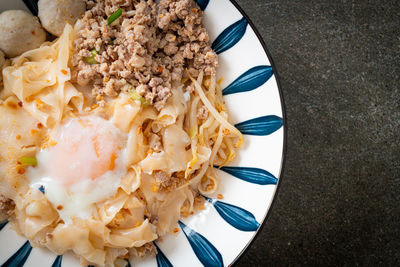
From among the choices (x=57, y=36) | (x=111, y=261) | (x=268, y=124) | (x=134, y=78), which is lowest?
(x=111, y=261)

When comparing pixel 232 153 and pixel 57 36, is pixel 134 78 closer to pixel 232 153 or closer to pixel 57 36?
pixel 57 36

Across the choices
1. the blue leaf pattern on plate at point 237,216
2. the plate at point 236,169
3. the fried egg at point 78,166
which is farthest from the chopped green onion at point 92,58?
the blue leaf pattern on plate at point 237,216

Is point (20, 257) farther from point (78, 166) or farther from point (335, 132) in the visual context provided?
point (335, 132)

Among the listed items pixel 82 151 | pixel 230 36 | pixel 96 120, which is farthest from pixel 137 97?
pixel 230 36

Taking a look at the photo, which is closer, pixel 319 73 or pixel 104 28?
pixel 104 28

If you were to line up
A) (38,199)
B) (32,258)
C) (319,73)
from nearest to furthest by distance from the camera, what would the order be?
(38,199), (32,258), (319,73)

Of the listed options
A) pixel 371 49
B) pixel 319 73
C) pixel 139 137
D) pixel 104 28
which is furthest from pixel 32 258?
pixel 371 49

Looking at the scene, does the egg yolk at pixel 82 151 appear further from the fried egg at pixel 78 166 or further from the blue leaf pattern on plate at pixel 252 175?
the blue leaf pattern on plate at pixel 252 175
